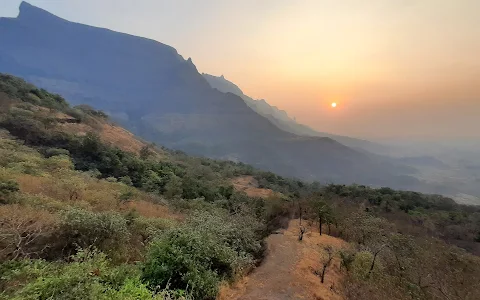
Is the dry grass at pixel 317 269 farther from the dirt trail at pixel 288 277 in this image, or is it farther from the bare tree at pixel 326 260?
the bare tree at pixel 326 260

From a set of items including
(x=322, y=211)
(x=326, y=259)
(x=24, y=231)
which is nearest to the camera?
(x=24, y=231)

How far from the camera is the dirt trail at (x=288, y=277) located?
28.9 feet

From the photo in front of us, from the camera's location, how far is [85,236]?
8102 millimetres

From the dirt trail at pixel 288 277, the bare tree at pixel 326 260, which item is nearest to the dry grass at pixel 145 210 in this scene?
the dirt trail at pixel 288 277

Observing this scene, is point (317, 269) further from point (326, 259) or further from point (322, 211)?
point (322, 211)

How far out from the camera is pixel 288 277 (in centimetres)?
1004

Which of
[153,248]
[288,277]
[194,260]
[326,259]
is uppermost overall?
[153,248]

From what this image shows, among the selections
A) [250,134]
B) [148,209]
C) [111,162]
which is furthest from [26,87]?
[250,134]

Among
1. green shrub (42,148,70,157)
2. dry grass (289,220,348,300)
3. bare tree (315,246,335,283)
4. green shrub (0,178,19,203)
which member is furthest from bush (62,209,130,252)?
green shrub (42,148,70,157)

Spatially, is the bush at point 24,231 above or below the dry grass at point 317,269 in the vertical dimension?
above

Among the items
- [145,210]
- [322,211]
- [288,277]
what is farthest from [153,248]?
[322,211]

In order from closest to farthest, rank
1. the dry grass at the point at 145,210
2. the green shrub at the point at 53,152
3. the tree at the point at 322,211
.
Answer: the dry grass at the point at 145,210 < the tree at the point at 322,211 < the green shrub at the point at 53,152

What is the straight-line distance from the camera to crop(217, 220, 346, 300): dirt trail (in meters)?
8.80

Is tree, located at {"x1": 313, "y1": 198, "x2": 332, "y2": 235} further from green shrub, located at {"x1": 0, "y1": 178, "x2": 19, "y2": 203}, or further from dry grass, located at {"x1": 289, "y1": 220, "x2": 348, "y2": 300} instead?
green shrub, located at {"x1": 0, "y1": 178, "x2": 19, "y2": 203}
